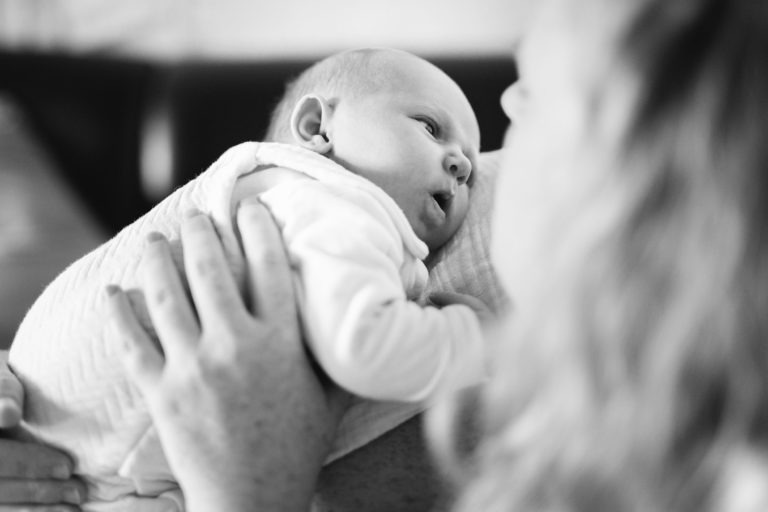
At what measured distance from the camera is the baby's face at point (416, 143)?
0.82m

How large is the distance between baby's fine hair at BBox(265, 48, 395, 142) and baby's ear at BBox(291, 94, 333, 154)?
0.05ft

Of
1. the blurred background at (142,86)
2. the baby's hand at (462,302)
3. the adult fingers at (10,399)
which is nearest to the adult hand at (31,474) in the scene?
the adult fingers at (10,399)

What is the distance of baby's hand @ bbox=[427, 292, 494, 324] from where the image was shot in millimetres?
716

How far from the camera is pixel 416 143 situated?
0.83 metres

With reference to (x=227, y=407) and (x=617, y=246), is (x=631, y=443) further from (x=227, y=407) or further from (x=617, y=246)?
(x=227, y=407)

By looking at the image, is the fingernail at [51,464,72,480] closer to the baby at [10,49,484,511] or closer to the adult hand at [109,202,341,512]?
the baby at [10,49,484,511]

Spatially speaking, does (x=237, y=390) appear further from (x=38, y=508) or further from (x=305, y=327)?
(x=38, y=508)

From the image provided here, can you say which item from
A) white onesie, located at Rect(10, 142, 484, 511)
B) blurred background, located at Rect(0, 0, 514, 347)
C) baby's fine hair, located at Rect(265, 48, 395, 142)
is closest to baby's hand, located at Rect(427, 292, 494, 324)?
white onesie, located at Rect(10, 142, 484, 511)

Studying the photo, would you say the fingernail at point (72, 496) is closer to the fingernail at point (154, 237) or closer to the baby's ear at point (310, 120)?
the fingernail at point (154, 237)

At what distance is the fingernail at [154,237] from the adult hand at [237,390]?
0.07 m

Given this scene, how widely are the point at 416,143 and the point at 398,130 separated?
2cm

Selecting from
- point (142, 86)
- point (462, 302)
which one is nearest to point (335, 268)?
A: point (462, 302)

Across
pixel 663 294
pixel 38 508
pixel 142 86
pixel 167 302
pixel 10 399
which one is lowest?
pixel 142 86

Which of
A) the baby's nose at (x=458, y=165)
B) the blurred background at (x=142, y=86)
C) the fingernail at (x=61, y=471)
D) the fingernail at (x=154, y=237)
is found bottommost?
the blurred background at (x=142, y=86)
